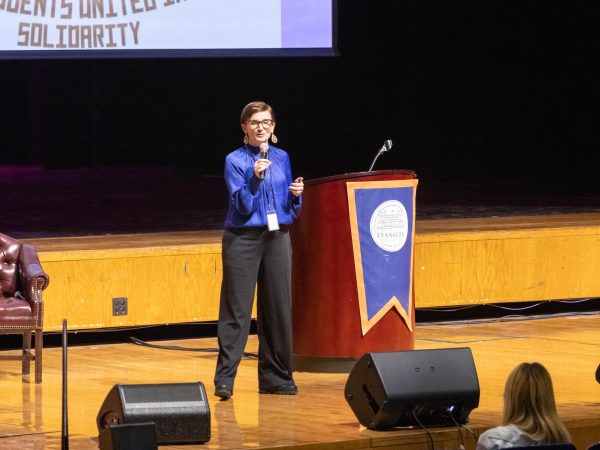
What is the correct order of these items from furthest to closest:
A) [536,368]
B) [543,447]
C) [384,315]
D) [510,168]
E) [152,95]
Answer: [510,168] < [152,95] < [384,315] < [536,368] < [543,447]

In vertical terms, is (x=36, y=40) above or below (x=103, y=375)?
above

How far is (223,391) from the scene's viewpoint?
6309 mm

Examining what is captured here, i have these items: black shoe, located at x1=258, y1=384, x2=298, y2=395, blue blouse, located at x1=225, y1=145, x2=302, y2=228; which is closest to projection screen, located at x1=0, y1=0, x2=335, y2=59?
blue blouse, located at x1=225, y1=145, x2=302, y2=228

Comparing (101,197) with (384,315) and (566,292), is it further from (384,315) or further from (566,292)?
(384,315)

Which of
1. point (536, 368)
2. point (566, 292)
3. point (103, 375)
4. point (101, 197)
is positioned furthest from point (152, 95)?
point (536, 368)

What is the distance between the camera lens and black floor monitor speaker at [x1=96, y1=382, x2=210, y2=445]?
5.05 metres

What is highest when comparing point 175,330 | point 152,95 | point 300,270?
point 152,95

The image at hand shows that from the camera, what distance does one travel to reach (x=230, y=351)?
6332 millimetres

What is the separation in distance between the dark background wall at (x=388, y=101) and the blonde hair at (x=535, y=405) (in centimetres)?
782

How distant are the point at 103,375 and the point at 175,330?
1758 millimetres

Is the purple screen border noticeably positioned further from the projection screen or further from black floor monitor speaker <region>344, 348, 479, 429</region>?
black floor monitor speaker <region>344, 348, 479, 429</region>

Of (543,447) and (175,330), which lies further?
(175,330)

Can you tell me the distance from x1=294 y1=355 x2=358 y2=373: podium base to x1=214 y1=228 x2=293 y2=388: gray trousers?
620 mm

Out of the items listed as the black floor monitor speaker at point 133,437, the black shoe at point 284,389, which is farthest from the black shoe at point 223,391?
the black floor monitor speaker at point 133,437
